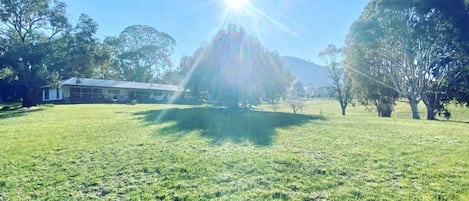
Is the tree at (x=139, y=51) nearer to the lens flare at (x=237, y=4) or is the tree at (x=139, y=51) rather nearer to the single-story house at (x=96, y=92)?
the single-story house at (x=96, y=92)

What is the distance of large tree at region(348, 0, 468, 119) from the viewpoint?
19.2m

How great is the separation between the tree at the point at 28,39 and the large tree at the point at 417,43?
969 inches

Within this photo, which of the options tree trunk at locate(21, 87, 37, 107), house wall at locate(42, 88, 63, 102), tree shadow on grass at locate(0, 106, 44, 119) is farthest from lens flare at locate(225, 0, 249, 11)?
house wall at locate(42, 88, 63, 102)

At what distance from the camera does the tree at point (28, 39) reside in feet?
74.1

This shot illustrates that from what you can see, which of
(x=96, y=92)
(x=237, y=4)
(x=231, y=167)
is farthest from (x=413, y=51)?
(x=96, y=92)

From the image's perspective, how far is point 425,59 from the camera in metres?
21.5

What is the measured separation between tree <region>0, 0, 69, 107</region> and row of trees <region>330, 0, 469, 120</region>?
24591 millimetres

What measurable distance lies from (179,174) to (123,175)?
3.43 feet

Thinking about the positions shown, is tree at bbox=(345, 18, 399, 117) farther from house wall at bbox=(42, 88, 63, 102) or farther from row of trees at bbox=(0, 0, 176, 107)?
house wall at bbox=(42, 88, 63, 102)

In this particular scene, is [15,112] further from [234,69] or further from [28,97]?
[234,69]

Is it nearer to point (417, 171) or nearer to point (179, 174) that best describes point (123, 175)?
point (179, 174)

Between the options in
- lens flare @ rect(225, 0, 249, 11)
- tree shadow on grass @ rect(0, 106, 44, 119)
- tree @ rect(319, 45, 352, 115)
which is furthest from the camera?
tree @ rect(319, 45, 352, 115)

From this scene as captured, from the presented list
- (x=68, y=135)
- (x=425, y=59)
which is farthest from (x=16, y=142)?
(x=425, y=59)

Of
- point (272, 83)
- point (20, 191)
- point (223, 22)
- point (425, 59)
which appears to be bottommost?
point (20, 191)
